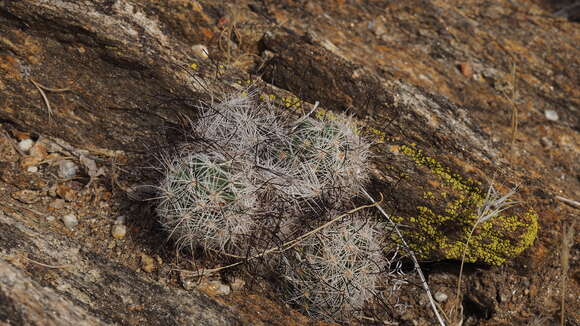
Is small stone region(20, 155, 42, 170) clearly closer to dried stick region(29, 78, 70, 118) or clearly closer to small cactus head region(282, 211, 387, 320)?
dried stick region(29, 78, 70, 118)

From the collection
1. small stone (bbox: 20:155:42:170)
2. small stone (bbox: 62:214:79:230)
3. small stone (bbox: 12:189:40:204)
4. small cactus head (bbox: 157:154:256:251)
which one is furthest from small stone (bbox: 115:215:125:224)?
small stone (bbox: 20:155:42:170)

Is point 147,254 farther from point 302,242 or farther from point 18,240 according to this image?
point 302,242

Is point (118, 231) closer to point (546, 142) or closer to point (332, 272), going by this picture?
point (332, 272)

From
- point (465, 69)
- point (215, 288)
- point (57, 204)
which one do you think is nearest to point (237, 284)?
point (215, 288)

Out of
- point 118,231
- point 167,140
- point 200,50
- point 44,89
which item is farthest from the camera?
point 200,50

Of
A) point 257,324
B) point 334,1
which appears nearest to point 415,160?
point 257,324

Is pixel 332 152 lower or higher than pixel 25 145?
higher
